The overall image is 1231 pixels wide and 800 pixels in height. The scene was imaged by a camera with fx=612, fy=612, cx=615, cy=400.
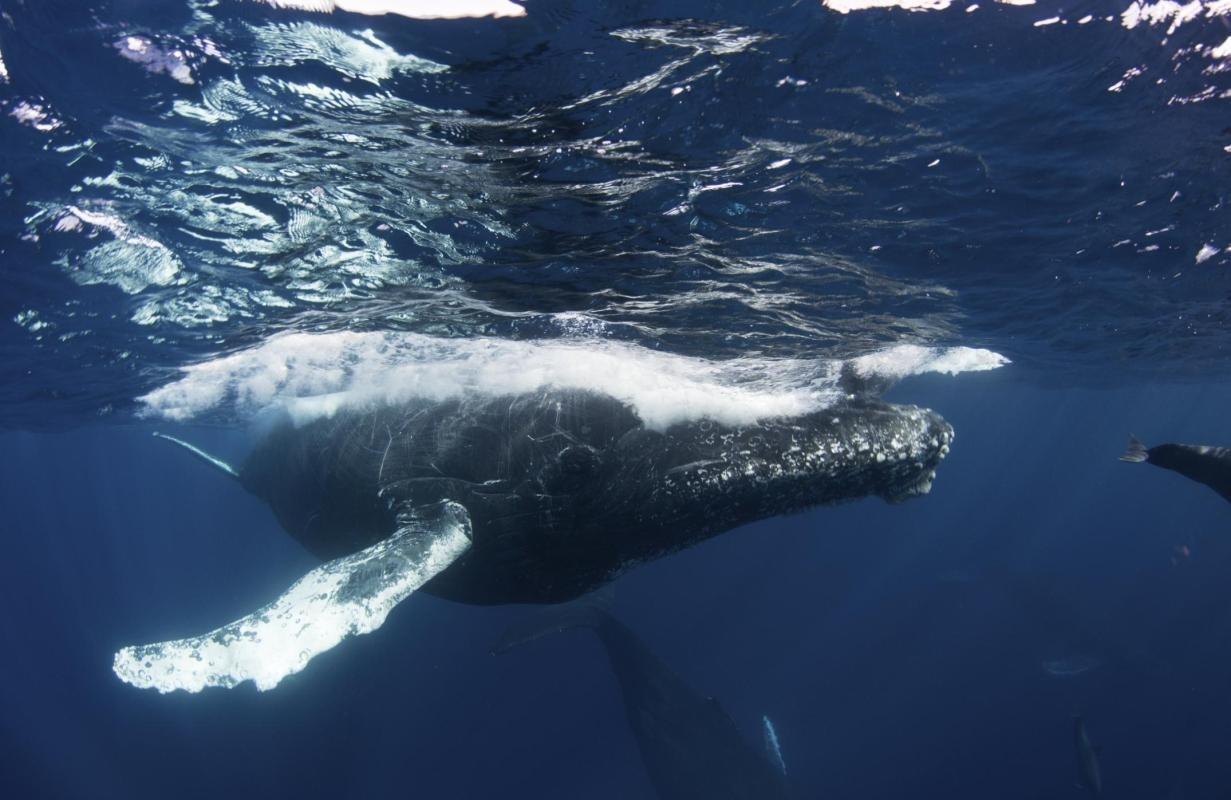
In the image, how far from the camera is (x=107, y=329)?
12680 millimetres

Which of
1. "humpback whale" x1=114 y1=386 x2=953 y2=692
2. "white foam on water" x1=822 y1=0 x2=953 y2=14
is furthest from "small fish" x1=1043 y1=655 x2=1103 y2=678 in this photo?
"white foam on water" x1=822 y1=0 x2=953 y2=14

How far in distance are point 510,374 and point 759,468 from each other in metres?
5.36

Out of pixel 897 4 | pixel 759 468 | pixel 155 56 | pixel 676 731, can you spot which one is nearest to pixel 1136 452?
pixel 759 468

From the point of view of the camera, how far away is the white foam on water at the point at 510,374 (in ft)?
24.8

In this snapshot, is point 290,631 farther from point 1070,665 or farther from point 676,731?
point 1070,665

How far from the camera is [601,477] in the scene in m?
→ 6.51

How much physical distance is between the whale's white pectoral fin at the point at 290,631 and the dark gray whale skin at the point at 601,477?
55.3 inches

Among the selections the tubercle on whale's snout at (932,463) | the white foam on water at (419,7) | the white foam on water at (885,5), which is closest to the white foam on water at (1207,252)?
the tubercle on whale's snout at (932,463)

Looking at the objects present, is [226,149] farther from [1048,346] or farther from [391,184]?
[1048,346]

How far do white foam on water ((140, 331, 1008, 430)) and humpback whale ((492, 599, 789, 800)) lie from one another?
24.5 ft

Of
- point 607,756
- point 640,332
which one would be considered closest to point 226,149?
point 640,332

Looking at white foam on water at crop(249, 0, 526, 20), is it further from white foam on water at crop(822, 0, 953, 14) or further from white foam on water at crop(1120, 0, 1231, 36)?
white foam on water at crop(1120, 0, 1231, 36)

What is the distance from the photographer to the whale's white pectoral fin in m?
4.12

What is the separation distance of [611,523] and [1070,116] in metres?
6.87
